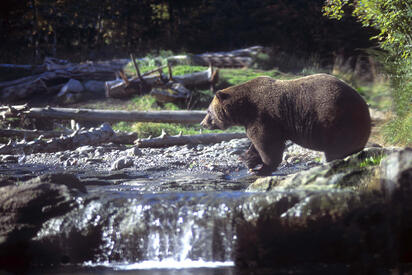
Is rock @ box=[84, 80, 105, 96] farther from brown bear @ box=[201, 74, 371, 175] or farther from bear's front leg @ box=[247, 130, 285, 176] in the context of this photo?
bear's front leg @ box=[247, 130, 285, 176]

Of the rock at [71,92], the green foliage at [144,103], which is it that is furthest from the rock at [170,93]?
the rock at [71,92]

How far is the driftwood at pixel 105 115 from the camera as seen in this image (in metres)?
11.0

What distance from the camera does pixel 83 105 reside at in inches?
542

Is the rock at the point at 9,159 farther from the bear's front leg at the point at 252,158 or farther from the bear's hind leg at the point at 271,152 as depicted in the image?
the bear's hind leg at the point at 271,152

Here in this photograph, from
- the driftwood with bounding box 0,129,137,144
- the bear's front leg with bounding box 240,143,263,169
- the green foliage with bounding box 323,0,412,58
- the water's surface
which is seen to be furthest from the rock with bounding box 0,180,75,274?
the driftwood with bounding box 0,129,137,144

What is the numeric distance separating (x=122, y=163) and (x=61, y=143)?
7.75 feet

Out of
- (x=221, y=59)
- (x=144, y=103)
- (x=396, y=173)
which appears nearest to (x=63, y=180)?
(x=396, y=173)

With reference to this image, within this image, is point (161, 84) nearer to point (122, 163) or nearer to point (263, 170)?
point (122, 163)

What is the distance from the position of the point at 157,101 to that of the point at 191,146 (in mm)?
3915

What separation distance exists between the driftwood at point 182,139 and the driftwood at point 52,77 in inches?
250

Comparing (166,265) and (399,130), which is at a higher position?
(399,130)

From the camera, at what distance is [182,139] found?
997cm

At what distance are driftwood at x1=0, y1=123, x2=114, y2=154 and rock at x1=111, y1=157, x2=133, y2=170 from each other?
6.89 ft

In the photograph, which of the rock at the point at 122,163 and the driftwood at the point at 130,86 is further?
the driftwood at the point at 130,86
